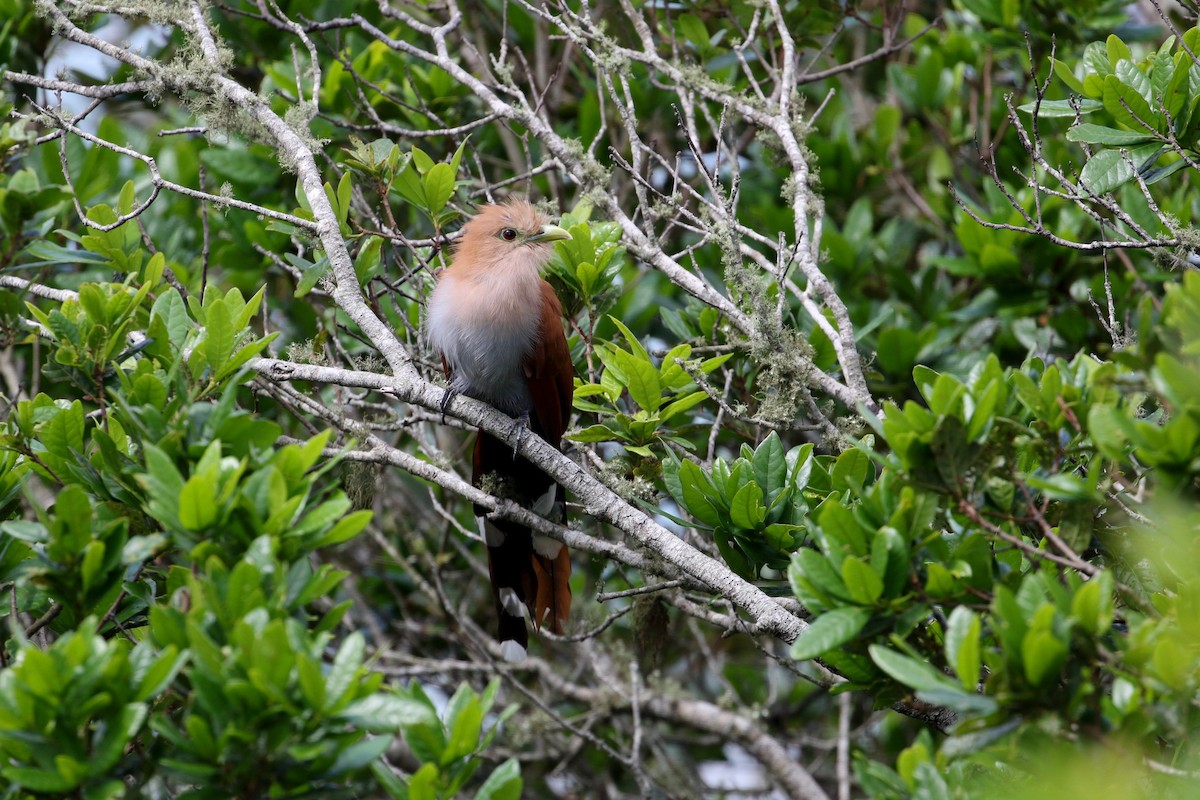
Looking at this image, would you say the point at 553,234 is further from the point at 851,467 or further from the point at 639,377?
the point at 851,467

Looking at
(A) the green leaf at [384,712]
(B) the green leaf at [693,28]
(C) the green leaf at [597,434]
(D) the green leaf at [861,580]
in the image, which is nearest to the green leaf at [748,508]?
(C) the green leaf at [597,434]

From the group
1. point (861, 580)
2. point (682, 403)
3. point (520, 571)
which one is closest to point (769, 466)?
point (682, 403)

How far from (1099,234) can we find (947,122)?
1065 millimetres

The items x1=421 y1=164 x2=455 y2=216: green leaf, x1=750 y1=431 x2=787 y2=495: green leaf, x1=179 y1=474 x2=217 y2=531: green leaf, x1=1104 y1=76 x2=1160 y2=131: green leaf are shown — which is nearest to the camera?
x1=179 y1=474 x2=217 y2=531: green leaf

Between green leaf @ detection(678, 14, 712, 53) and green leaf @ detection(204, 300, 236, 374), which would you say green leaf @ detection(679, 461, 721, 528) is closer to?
green leaf @ detection(204, 300, 236, 374)

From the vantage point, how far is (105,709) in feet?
6.55

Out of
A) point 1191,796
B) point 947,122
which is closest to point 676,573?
point 1191,796

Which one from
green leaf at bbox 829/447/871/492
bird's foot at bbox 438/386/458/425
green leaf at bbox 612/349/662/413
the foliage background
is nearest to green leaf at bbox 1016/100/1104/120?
the foliage background

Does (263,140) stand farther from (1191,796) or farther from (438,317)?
(1191,796)

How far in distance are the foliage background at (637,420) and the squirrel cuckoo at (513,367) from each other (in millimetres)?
152

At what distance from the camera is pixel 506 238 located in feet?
14.0

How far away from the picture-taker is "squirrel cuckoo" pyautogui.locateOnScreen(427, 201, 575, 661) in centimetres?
400

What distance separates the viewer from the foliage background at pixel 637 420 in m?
2.00

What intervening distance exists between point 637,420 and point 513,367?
828 mm
